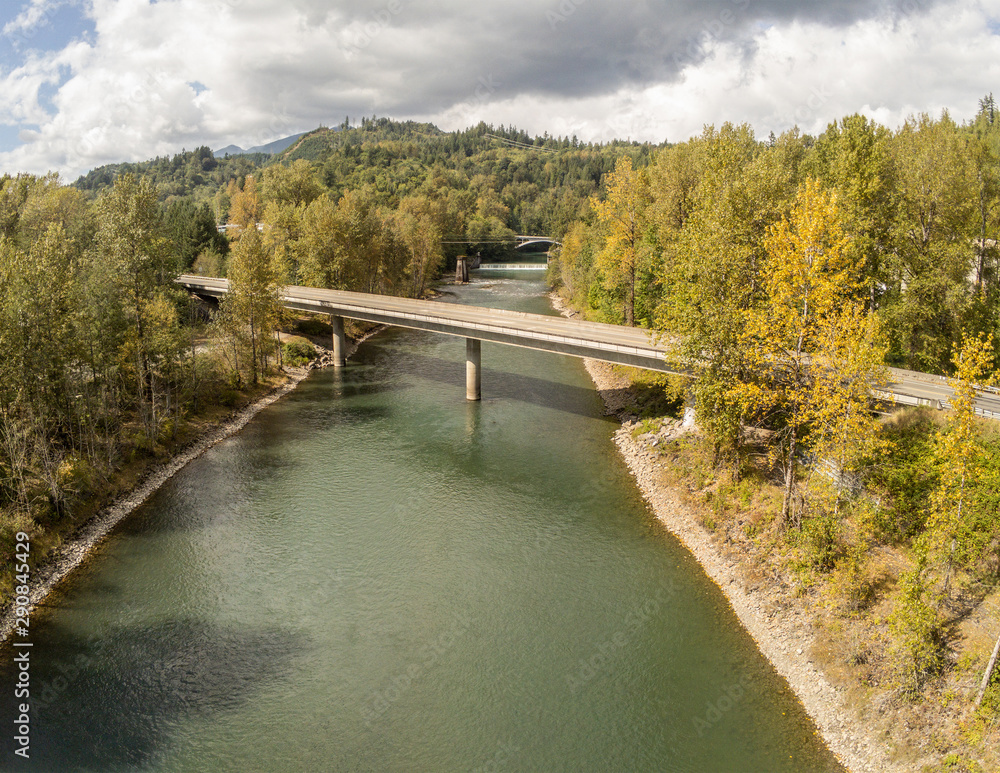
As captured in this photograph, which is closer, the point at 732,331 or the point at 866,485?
the point at 866,485

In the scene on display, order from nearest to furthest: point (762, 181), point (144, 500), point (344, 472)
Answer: point (762, 181), point (144, 500), point (344, 472)

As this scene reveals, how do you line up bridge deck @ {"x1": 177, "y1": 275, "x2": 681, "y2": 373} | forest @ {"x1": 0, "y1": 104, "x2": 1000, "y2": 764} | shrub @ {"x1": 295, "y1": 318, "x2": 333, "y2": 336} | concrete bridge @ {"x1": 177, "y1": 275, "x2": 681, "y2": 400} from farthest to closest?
shrub @ {"x1": 295, "y1": 318, "x2": 333, "y2": 336}, concrete bridge @ {"x1": 177, "y1": 275, "x2": 681, "y2": 400}, bridge deck @ {"x1": 177, "y1": 275, "x2": 681, "y2": 373}, forest @ {"x1": 0, "y1": 104, "x2": 1000, "y2": 764}

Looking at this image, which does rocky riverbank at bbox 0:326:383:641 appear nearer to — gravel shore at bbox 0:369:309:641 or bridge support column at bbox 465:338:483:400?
gravel shore at bbox 0:369:309:641

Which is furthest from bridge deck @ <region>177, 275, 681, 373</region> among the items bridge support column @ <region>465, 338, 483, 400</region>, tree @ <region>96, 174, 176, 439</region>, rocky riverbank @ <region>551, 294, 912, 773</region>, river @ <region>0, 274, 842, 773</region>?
tree @ <region>96, 174, 176, 439</region>

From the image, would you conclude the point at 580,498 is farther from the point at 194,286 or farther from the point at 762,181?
the point at 194,286

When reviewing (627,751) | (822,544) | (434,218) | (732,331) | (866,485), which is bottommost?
(627,751)

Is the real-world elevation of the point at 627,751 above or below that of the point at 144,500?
below

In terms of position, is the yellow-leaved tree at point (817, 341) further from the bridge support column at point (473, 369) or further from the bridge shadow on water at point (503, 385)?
the bridge support column at point (473, 369)

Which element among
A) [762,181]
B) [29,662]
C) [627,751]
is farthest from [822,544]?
[29,662]
